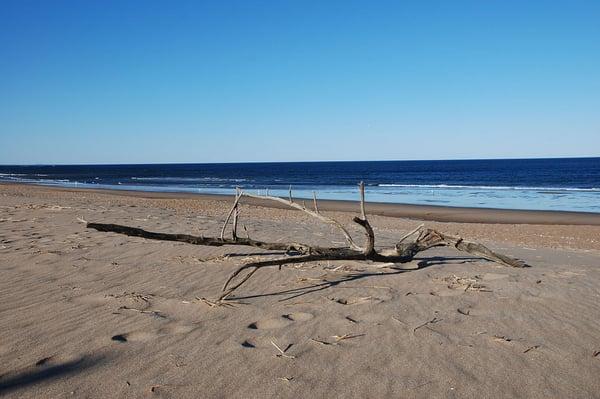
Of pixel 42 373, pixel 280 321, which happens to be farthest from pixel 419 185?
pixel 42 373

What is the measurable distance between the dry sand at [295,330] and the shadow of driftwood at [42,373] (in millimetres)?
12

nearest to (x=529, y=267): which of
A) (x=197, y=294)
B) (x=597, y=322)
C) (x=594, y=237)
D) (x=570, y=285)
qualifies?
(x=570, y=285)

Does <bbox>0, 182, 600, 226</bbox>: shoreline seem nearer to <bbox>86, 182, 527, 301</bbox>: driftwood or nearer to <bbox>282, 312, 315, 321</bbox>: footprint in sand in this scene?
<bbox>86, 182, 527, 301</bbox>: driftwood

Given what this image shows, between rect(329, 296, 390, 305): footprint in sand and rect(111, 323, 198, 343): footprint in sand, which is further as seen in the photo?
rect(329, 296, 390, 305): footprint in sand

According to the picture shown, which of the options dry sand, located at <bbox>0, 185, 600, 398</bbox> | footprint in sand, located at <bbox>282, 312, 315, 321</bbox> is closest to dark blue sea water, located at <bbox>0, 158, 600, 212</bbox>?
dry sand, located at <bbox>0, 185, 600, 398</bbox>

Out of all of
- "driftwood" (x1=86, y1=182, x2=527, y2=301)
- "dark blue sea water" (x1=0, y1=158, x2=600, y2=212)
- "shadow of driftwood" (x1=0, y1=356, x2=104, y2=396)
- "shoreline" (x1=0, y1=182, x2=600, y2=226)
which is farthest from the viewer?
"dark blue sea water" (x1=0, y1=158, x2=600, y2=212)

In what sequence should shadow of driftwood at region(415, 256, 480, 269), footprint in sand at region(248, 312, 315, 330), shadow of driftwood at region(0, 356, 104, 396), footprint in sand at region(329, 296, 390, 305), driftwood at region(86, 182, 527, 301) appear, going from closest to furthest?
shadow of driftwood at region(0, 356, 104, 396) < footprint in sand at region(248, 312, 315, 330) < footprint in sand at region(329, 296, 390, 305) < driftwood at region(86, 182, 527, 301) < shadow of driftwood at region(415, 256, 480, 269)

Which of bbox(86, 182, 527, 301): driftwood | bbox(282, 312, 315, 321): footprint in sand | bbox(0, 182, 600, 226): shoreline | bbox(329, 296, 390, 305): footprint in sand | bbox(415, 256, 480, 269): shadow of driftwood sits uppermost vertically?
bbox(86, 182, 527, 301): driftwood

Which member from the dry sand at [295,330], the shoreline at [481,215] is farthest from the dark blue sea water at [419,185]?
the dry sand at [295,330]

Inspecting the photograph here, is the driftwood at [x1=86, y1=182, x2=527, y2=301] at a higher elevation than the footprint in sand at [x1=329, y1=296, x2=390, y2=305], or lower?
higher

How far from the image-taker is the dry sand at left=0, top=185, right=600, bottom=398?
2895 mm

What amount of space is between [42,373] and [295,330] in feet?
5.38

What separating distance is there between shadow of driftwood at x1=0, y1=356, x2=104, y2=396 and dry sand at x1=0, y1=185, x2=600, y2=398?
12mm

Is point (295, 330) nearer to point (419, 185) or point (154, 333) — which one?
point (154, 333)
